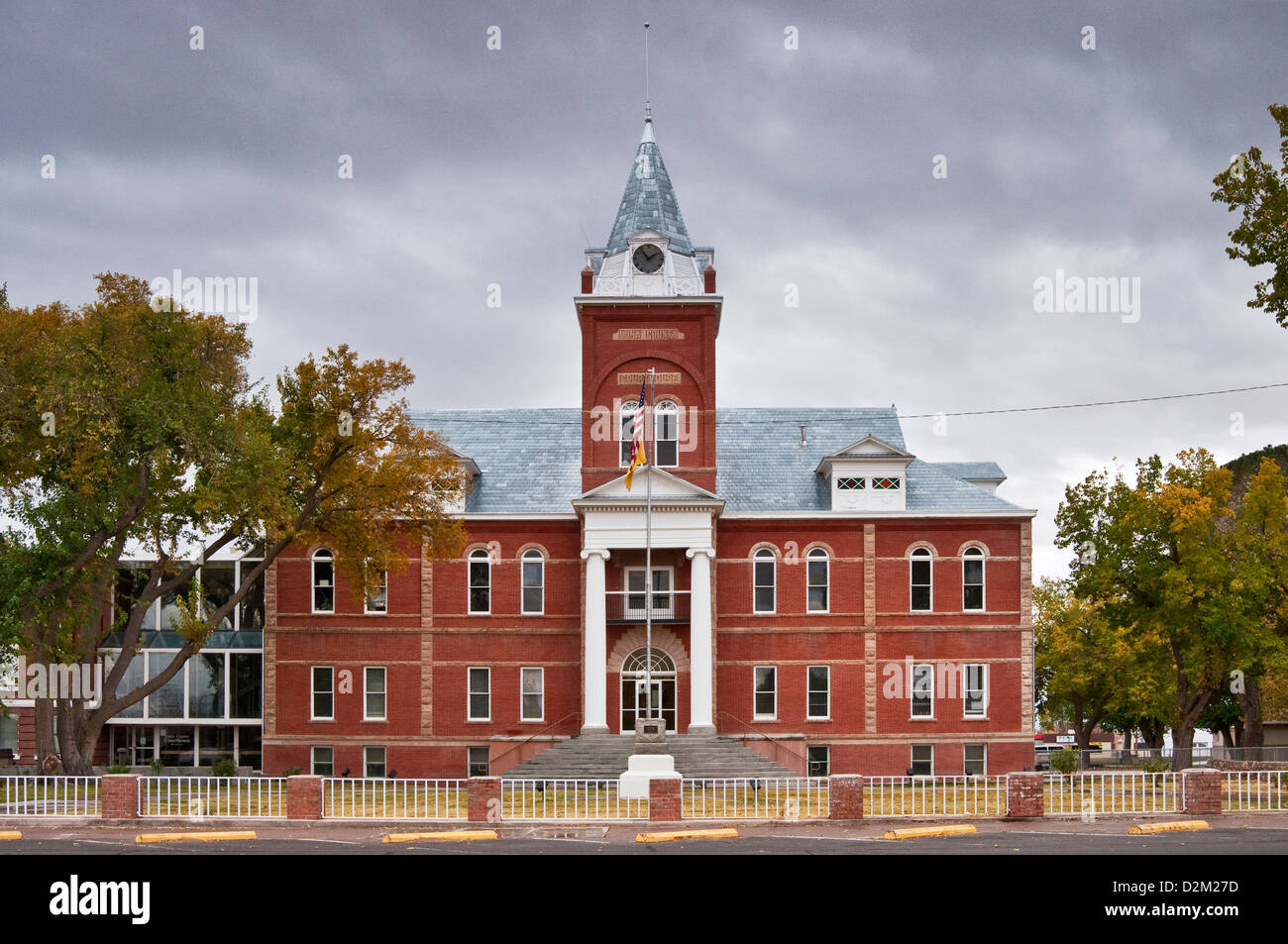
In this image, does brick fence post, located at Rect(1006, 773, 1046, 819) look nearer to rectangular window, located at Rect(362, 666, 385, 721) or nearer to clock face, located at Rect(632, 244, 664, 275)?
clock face, located at Rect(632, 244, 664, 275)

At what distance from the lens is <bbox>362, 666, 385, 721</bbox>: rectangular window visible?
1849 inches

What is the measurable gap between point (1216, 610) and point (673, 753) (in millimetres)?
17685

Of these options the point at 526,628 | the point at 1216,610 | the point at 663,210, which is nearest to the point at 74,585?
the point at 526,628

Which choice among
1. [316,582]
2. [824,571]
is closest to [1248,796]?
[824,571]

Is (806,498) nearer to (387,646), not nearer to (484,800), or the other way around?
(387,646)

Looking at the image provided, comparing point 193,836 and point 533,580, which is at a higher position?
point 533,580

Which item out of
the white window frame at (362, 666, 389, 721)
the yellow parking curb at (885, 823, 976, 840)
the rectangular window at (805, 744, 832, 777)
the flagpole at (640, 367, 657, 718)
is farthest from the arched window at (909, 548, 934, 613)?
the yellow parking curb at (885, 823, 976, 840)

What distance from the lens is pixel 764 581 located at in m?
47.2

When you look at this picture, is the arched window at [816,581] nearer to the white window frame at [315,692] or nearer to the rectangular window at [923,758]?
the rectangular window at [923,758]

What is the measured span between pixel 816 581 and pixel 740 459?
530 centimetres

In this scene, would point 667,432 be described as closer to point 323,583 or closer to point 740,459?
point 740,459

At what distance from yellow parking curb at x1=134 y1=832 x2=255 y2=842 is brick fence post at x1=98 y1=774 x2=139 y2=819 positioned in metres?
2.78

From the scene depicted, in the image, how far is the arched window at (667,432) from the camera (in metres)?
46.6

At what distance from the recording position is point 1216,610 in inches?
1766
